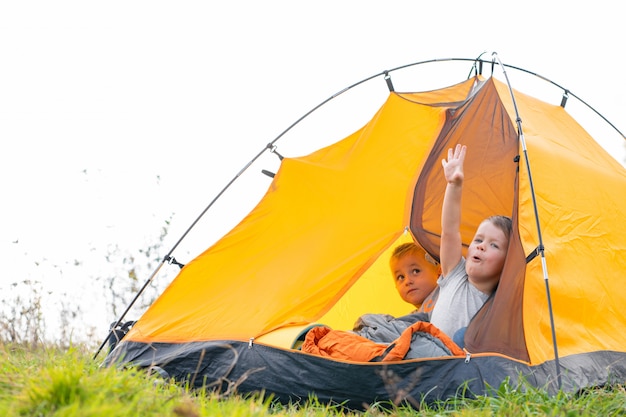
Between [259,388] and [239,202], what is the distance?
1.13 m

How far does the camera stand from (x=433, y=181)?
404 cm

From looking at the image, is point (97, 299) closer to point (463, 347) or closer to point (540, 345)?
point (463, 347)

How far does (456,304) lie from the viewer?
3357 mm

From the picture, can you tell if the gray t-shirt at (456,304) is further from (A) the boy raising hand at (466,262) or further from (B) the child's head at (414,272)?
(B) the child's head at (414,272)

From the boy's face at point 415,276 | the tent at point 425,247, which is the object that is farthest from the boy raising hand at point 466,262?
the boy's face at point 415,276

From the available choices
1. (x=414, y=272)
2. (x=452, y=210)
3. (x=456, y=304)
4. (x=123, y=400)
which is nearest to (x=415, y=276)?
(x=414, y=272)

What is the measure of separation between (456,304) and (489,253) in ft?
0.94

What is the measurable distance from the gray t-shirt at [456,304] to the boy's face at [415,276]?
462 millimetres

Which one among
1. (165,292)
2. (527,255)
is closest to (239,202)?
(165,292)

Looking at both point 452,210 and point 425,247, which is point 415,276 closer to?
point 425,247

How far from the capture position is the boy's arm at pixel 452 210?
10.4 feet

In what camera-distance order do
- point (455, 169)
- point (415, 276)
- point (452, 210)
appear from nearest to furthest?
point (455, 169) < point (452, 210) < point (415, 276)

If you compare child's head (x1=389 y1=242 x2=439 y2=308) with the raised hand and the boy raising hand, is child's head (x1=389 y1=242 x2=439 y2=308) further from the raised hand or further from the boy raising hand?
the raised hand

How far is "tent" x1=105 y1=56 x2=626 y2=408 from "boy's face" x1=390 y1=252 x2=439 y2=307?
0.09m
